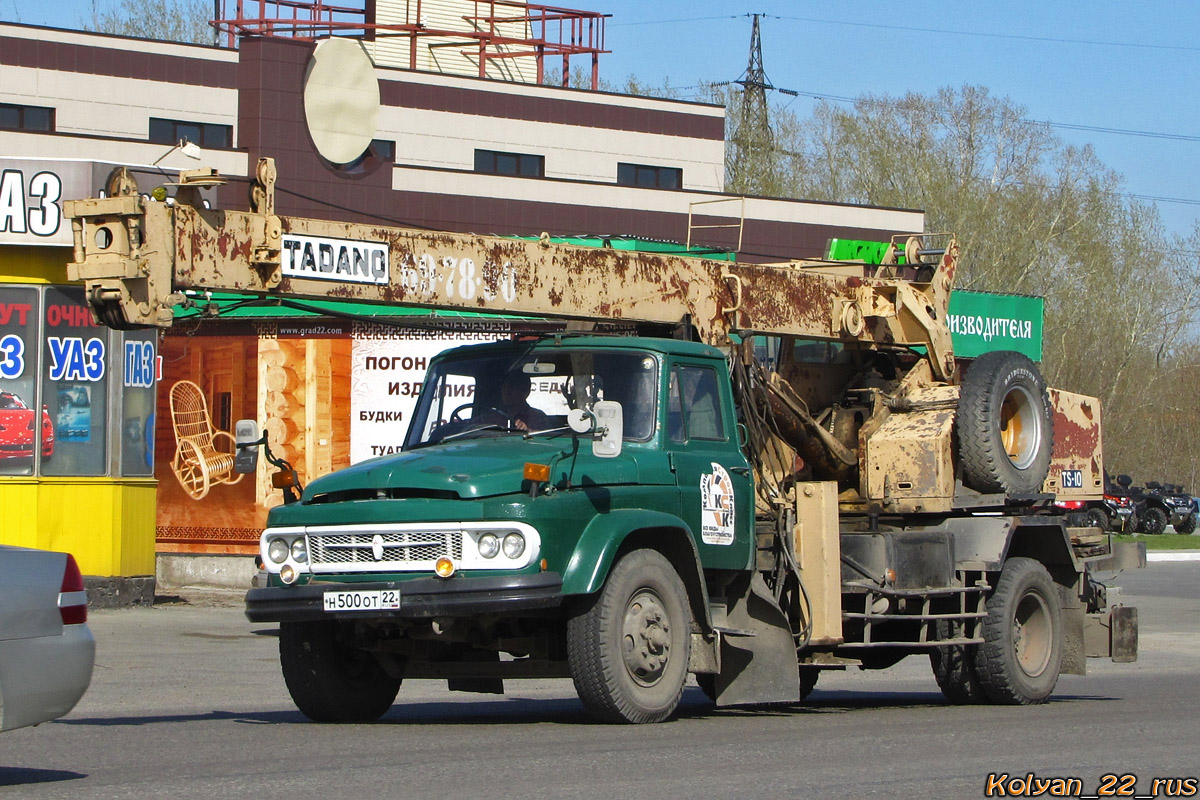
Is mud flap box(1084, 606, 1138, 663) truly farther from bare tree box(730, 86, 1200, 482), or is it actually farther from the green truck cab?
bare tree box(730, 86, 1200, 482)

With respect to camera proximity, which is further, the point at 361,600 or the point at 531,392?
the point at 531,392

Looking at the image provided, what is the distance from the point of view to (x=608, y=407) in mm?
9367

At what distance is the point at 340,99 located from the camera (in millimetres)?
30656

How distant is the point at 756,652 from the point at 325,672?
8.95 feet

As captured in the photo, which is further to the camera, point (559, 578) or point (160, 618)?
point (160, 618)

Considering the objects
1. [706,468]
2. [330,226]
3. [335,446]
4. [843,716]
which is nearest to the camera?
[330,226]

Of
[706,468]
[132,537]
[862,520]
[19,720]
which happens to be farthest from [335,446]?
[19,720]

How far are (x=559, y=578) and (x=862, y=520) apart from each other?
163 inches

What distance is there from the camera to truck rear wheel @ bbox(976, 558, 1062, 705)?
41.2 feet

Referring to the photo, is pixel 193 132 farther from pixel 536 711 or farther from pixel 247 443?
pixel 247 443

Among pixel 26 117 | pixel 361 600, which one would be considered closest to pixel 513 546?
pixel 361 600

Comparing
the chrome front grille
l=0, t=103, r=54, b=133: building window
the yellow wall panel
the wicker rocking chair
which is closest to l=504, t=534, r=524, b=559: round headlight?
the chrome front grille

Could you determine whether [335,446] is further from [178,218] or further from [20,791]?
[20,791]

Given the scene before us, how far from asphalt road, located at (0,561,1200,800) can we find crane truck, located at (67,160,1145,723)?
47cm
